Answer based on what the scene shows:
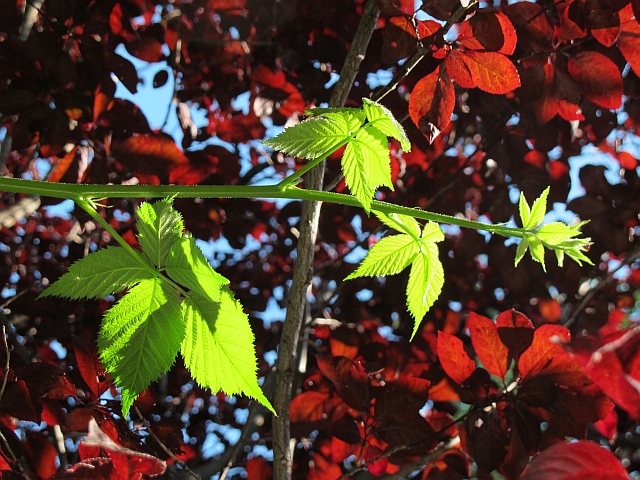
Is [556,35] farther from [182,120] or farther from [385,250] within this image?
[182,120]

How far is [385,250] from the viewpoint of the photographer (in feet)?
2.56

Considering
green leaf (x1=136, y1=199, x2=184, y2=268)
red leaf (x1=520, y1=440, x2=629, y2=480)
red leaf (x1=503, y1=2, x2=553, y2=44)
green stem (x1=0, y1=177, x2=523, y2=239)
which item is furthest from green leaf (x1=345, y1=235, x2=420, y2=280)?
red leaf (x1=503, y1=2, x2=553, y2=44)

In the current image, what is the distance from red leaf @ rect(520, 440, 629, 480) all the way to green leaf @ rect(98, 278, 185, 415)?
0.40 m

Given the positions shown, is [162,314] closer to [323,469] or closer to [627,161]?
[323,469]

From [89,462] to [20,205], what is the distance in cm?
119

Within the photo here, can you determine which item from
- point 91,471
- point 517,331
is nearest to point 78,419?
point 91,471

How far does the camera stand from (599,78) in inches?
47.7

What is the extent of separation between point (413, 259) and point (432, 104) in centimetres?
31

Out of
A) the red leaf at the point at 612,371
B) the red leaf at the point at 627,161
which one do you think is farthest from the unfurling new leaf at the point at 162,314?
the red leaf at the point at 627,161

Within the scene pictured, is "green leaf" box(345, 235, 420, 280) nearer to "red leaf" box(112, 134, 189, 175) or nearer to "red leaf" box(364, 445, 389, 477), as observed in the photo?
"red leaf" box(364, 445, 389, 477)

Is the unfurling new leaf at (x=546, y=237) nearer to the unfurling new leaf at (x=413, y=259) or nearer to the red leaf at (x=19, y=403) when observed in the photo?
the unfurling new leaf at (x=413, y=259)

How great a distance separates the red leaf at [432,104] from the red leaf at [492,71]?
5 centimetres

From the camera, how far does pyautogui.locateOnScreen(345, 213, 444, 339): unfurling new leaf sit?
0.75 meters

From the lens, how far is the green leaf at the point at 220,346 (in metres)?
0.67
